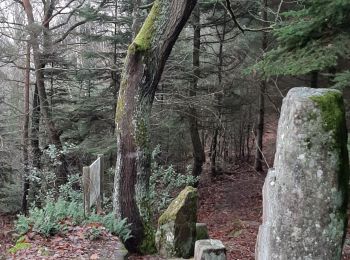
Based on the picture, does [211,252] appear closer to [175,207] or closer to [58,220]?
[175,207]

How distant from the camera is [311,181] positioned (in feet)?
11.4

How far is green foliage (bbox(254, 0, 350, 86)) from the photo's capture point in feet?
26.0

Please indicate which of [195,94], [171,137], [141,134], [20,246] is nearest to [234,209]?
[195,94]

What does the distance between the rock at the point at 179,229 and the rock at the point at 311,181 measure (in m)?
3.66

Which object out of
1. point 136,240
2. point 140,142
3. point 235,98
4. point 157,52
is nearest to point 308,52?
point 157,52

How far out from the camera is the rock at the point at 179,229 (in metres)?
7.14

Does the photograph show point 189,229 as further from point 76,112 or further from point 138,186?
point 76,112

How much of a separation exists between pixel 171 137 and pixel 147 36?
464 inches

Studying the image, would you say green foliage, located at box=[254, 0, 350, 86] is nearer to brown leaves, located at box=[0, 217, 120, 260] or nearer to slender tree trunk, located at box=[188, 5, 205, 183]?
brown leaves, located at box=[0, 217, 120, 260]

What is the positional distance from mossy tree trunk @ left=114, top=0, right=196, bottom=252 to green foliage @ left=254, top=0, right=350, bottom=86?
2.33 meters

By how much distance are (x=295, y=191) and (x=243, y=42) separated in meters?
16.2

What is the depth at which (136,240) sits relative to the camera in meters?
7.67

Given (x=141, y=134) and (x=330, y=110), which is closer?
(x=330, y=110)

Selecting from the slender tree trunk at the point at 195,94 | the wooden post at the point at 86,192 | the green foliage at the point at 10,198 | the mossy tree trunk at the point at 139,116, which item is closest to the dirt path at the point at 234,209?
the slender tree trunk at the point at 195,94
